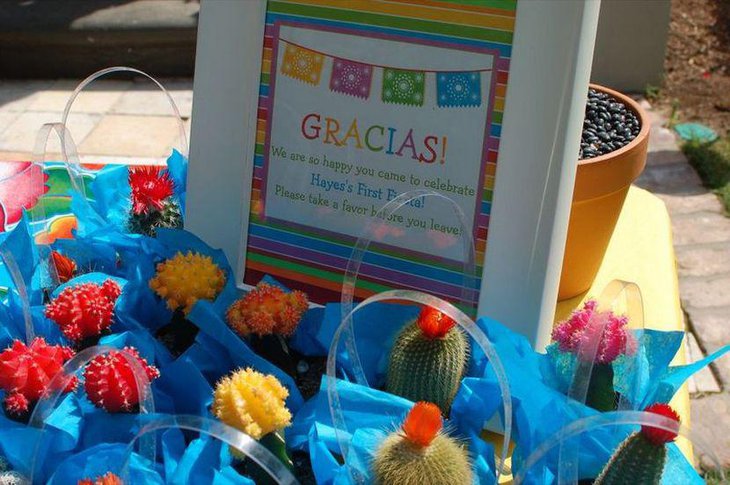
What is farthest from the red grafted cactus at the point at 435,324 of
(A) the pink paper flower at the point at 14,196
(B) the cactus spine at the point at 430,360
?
(A) the pink paper flower at the point at 14,196

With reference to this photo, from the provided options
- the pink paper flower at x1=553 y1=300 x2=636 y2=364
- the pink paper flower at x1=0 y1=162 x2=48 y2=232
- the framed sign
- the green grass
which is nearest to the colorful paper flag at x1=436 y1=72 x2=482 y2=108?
the framed sign

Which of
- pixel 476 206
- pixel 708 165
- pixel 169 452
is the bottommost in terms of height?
pixel 708 165

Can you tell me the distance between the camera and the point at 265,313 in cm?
98

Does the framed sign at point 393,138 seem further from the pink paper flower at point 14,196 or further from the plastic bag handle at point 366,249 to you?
the pink paper flower at point 14,196

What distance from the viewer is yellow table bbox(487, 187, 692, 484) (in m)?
1.24

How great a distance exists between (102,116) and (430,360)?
9.15 ft

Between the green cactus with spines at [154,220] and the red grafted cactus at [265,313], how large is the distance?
0.26 m

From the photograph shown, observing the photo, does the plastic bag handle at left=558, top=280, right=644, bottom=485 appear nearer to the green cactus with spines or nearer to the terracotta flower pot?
the terracotta flower pot

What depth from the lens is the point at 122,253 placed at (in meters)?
1.15

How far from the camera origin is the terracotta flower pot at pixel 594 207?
1.13 metres

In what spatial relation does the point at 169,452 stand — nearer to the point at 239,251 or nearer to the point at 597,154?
the point at 239,251

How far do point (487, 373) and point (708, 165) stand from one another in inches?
106

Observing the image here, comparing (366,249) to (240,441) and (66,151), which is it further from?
(66,151)

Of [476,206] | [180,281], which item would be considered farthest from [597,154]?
[180,281]
